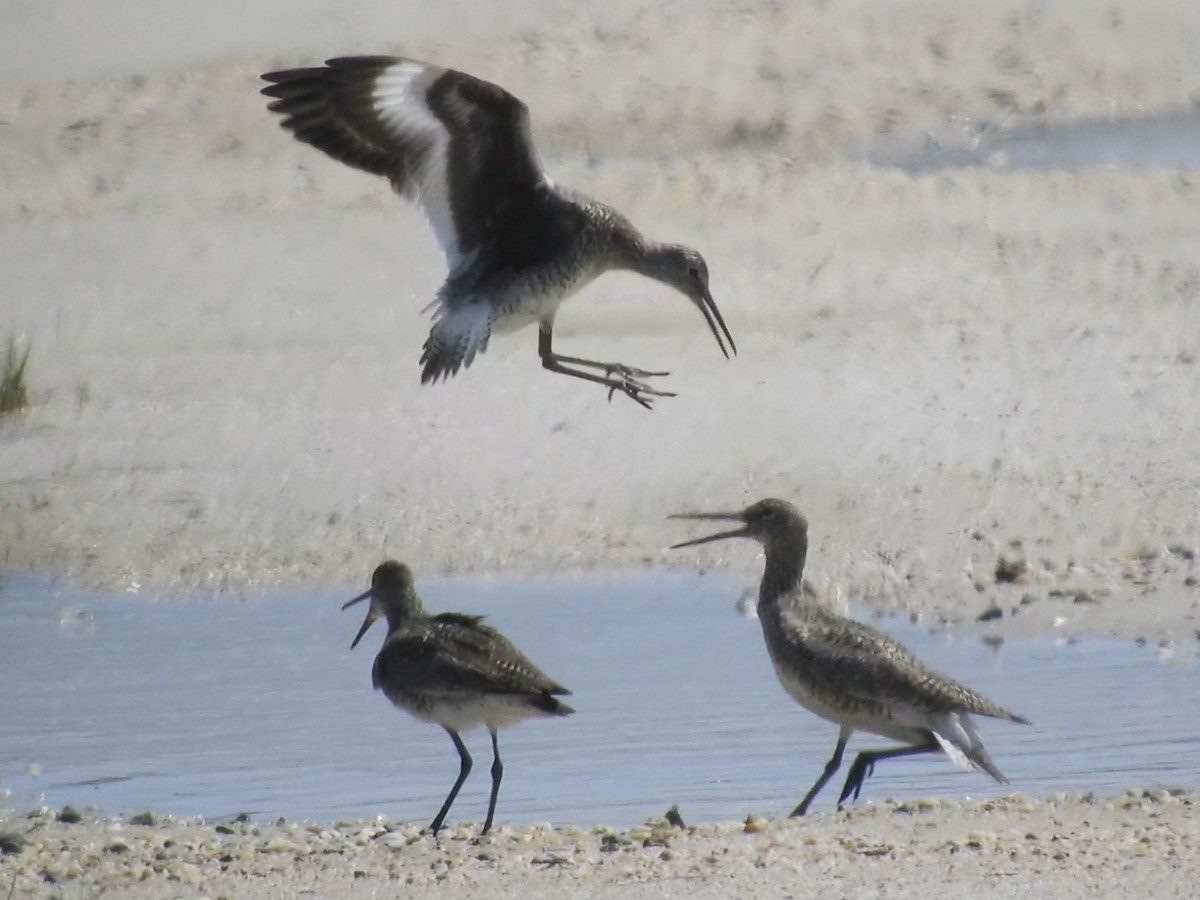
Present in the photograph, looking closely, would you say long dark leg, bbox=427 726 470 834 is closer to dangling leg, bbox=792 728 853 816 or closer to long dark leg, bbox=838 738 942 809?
dangling leg, bbox=792 728 853 816

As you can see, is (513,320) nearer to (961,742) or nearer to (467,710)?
(467,710)

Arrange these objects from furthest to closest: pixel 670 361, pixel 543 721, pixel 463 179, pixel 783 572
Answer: pixel 670 361, pixel 463 179, pixel 543 721, pixel 783 572

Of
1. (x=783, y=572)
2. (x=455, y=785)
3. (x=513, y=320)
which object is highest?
(x=513, y=320)

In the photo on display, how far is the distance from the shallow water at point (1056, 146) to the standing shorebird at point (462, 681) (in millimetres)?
9312

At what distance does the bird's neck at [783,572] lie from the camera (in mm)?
8570

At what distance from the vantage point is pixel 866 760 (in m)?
7.86

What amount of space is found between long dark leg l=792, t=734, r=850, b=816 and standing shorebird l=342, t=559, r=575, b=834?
2.52 ft

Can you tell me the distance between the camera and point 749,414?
40.5 ft

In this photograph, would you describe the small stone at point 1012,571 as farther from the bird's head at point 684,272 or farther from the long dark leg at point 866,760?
the long dark leg at point 866,760

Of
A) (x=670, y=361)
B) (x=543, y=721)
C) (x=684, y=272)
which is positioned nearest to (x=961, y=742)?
(x=543, y=721)

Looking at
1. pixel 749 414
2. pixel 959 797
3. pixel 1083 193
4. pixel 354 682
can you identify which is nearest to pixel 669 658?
pixel 354 682

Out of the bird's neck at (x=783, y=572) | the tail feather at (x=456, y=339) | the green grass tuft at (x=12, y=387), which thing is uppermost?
the tail feather at (x=456, y=339)

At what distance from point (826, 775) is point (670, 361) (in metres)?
5.64

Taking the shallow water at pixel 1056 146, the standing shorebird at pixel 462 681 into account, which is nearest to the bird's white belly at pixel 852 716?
the standing shorebird at pixel 462 681
